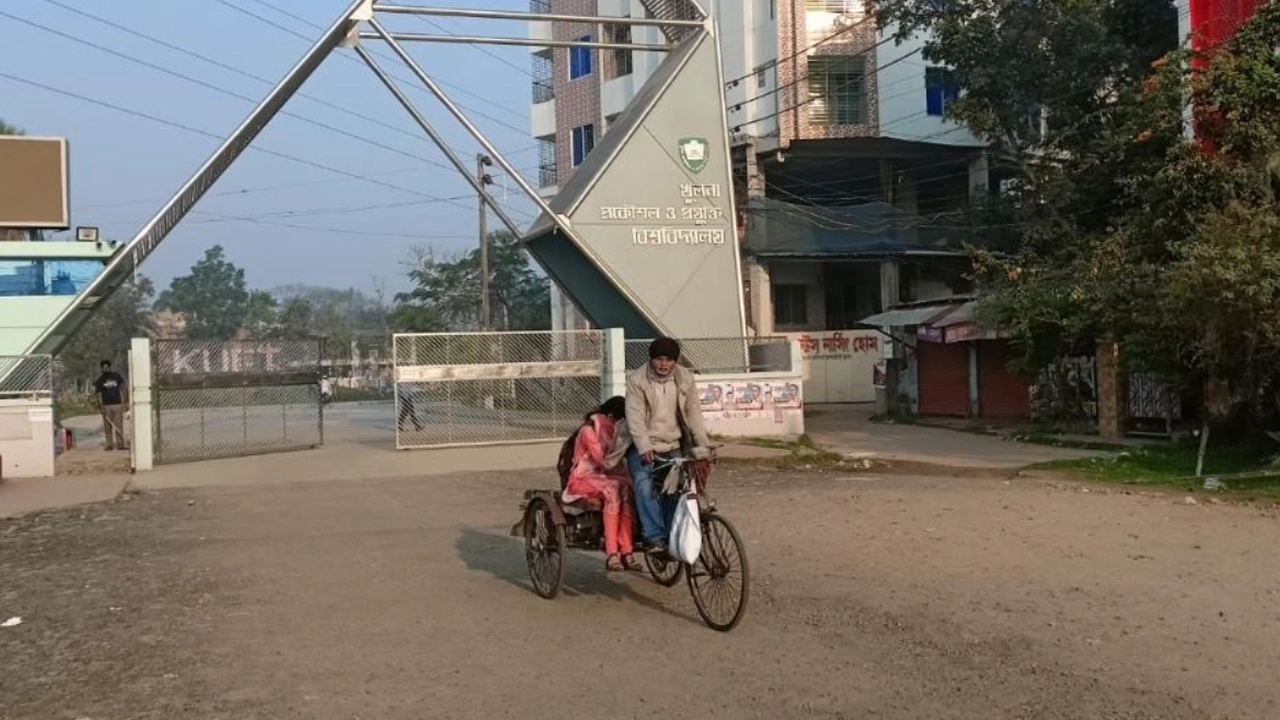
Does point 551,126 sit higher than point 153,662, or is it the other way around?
point 551,126

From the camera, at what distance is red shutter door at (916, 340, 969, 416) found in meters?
27.4

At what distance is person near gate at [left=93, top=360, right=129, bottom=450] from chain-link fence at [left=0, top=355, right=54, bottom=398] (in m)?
4.34

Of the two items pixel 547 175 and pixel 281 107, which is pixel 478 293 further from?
pixel 281 107

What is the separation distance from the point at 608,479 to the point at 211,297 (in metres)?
95.4

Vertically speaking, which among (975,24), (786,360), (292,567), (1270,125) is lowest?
(292,567)

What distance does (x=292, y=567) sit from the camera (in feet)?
32.6

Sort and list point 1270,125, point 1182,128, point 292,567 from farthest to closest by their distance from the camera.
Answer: point 1182,128 < point 1270,125 < point 292,567

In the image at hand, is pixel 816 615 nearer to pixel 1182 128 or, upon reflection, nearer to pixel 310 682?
pixel 310 682

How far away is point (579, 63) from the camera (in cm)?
4484

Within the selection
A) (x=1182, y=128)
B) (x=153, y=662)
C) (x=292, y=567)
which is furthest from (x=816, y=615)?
(x=1182, y=128)

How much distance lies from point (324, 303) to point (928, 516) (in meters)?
105

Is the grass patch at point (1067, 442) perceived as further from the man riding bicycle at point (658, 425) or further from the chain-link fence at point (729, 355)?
the man riding bicycle at point (658, 425)

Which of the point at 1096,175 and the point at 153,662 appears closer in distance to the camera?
the point at 153,662

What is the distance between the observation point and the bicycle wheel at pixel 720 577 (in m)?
6.88
